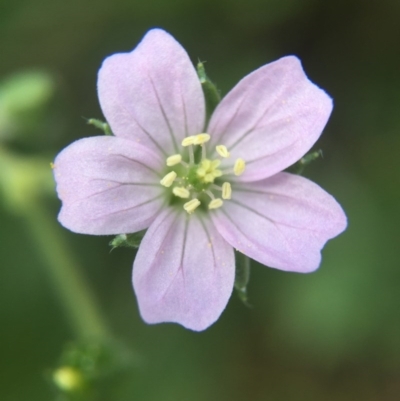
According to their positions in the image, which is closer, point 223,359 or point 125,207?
point 125,207

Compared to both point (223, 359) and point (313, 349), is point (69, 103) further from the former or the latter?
point (313, 349)

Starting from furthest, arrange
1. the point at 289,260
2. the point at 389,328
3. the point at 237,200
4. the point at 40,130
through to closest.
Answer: the point at 389,328, the point at 40,130, the point at 237,200, the point at 289,260

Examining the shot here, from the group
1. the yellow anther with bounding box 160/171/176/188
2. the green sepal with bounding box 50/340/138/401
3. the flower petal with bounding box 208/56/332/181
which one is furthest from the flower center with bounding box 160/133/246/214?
the green sepal with bounding box 50/340/138/401

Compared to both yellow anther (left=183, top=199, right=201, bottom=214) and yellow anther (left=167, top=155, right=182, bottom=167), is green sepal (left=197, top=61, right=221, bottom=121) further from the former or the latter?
yellow anther (left=183, top=199, right=201, bottom=214)

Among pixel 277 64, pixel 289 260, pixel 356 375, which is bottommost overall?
pixel 356 375

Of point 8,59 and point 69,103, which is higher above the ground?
point 8,59

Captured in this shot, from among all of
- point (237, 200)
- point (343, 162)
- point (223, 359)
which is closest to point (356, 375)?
point (223, 359)

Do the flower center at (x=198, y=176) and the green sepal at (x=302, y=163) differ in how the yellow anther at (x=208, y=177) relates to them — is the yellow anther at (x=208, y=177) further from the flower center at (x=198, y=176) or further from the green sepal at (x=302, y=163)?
the green sepal at (x=302, y=163)
